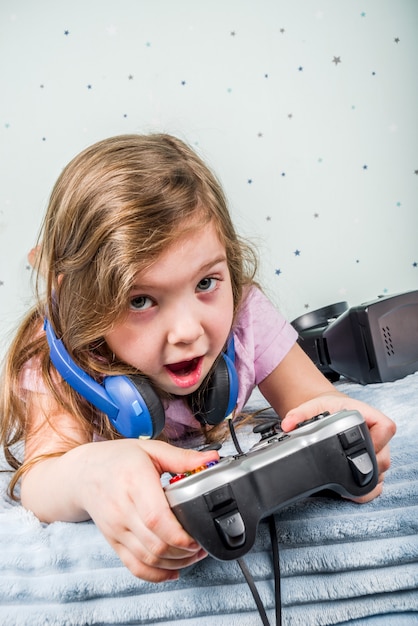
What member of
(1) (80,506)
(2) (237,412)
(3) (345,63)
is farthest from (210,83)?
(1) (80,506)

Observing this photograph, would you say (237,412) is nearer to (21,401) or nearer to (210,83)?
(21,401)

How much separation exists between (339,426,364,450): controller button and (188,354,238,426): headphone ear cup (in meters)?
0.38

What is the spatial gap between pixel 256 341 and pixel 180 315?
35cm

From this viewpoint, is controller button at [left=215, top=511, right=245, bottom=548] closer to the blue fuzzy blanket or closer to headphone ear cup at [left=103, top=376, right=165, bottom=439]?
the blue fuzzy blanket

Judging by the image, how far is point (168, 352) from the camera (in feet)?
2.44

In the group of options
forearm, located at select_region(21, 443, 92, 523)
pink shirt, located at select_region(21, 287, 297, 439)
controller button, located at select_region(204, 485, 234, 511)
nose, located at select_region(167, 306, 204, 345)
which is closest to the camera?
controller button, located at select_region(204, 485, 234, 511)

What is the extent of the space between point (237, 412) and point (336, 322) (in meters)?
0.29

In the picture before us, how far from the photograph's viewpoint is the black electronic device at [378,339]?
1084 millimetres

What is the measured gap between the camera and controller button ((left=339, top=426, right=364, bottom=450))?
0.46 m

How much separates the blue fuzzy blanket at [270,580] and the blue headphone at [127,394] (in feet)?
0.66

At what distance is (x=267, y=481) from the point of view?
0.43m

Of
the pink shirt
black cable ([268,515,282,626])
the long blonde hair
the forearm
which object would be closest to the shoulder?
the pink shirt

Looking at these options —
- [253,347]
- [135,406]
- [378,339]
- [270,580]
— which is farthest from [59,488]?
[378,339]

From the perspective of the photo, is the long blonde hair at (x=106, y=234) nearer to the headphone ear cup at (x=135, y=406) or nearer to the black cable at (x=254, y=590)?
the headphone ear cup at (x=135, y=406)
